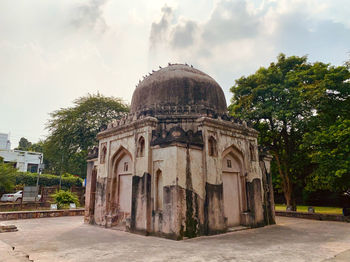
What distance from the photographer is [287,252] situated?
614cm

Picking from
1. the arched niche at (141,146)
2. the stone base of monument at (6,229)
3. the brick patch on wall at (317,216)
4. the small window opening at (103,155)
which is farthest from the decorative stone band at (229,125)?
the stone base of monument at (6,229)

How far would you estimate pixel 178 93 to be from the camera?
11.3 m

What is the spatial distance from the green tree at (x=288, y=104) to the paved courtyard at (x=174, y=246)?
726 cm

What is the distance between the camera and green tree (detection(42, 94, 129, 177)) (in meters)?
24.9

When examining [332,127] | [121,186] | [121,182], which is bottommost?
[121,186]

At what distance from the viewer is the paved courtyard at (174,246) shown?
5645 mm

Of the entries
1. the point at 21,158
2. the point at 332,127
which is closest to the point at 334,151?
the point at 332,127

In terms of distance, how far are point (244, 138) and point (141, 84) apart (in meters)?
5.80

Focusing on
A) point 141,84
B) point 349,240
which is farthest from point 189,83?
point 349,240

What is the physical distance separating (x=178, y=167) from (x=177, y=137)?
3.50ft

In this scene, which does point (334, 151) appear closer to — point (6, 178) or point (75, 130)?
point (75, 130)

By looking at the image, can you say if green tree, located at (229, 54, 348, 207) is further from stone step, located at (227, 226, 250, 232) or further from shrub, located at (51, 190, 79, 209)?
shrub, located at (51, 190, 79, 209)

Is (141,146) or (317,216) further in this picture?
(317,216)

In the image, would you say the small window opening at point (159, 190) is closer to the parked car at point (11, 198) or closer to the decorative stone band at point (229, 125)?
the decorative stone band at point (229, 125)
